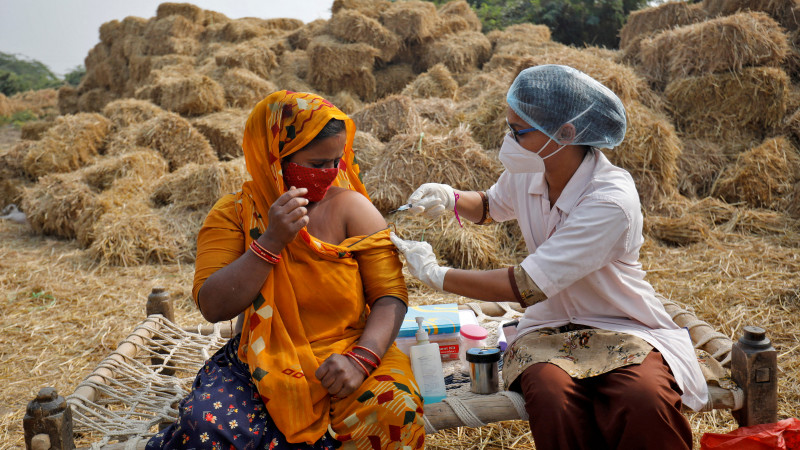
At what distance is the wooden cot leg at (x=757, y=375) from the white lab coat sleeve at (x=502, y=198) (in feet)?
3.24

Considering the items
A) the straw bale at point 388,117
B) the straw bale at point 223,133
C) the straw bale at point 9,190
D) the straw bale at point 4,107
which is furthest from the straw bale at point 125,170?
the straw bale at point 4,107

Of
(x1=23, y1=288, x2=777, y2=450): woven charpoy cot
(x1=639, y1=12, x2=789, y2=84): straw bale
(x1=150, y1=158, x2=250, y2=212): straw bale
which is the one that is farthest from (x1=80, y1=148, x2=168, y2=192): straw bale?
(x1=639, y1=12, x2=789, y2=84): straw bale

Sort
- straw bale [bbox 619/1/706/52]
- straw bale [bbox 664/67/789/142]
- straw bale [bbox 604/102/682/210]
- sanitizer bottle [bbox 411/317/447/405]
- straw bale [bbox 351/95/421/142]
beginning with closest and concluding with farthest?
1. sanitizer bottle [bbox 411/317/447/405]
2. straw bale [bbox 604/102/682/210]
3. straw bale [bbox 664/67/789/142]
4. straw bale [bbox 351/95/421/142]
5. straw bale [bbox 619/1/706/52]

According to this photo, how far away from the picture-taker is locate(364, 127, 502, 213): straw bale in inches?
203

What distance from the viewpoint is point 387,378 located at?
76.0 inches

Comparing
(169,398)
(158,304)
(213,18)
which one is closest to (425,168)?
(158,304)

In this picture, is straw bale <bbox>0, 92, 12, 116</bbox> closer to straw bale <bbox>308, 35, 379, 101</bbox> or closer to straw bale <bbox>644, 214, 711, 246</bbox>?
straw bale <bbox>308, 35, 379, 101</bbox>

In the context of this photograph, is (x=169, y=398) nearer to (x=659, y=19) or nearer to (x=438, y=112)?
(x=438, y=112)

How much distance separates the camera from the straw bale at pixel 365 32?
9539mm

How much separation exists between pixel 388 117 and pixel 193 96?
9.90ft

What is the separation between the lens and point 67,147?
7621 mm

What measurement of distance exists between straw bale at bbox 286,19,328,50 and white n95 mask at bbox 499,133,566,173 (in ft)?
28.2

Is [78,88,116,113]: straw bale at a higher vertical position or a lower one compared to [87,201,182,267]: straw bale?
higher

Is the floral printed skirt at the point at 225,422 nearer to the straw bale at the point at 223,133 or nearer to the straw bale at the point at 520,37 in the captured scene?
the straw bale at the point at 223,133
